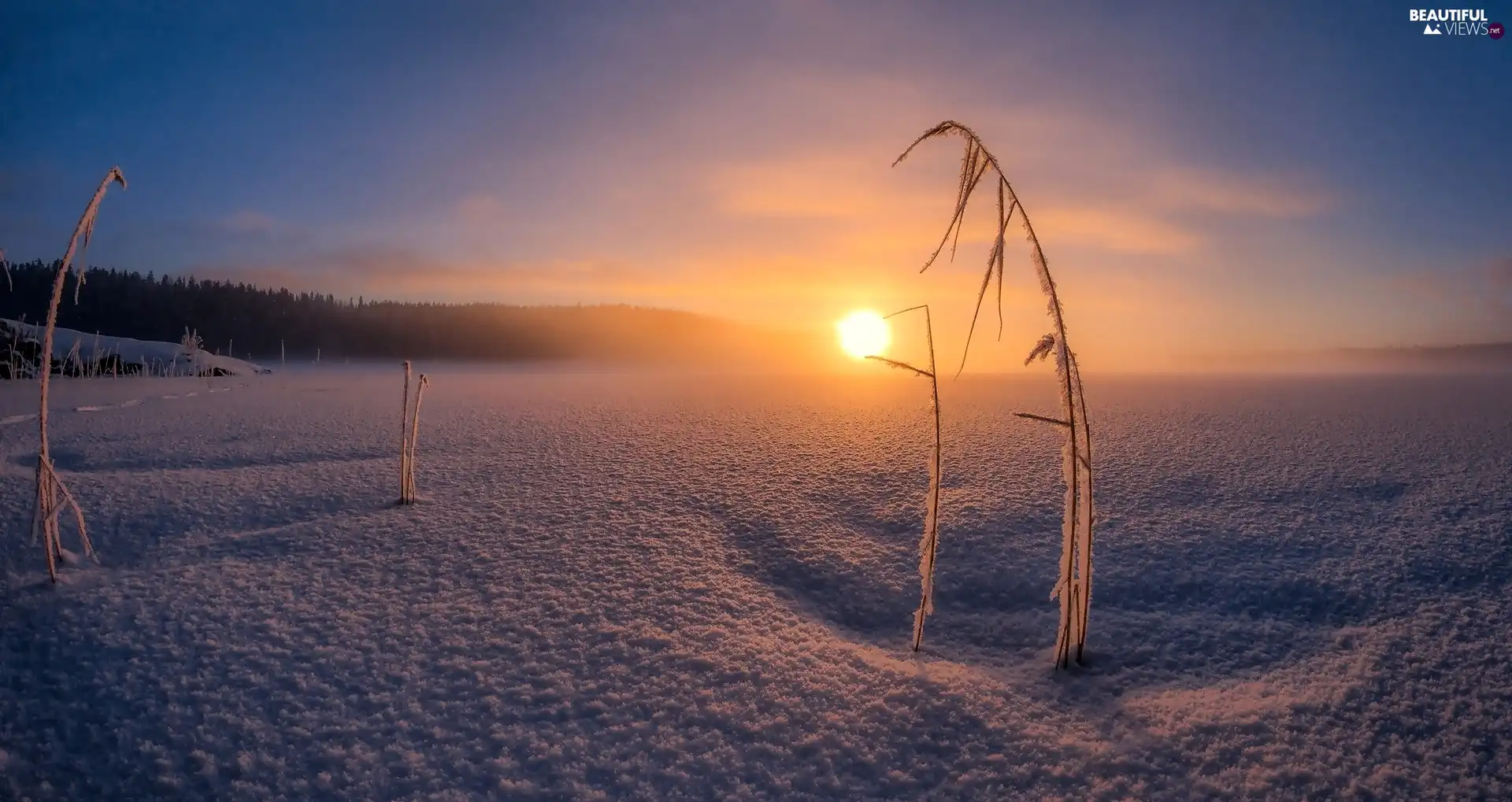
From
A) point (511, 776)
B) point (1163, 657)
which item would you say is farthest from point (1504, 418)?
point (511, 776)

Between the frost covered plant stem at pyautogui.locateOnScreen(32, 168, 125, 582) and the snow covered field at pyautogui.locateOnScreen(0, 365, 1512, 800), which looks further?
the frost covered plant stem at pyautogui.locateOnScreen(32, 168, 125, 582)

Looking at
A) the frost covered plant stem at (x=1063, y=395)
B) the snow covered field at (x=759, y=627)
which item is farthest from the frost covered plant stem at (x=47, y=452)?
the frost covered plant stem at (x=1063, y=395)

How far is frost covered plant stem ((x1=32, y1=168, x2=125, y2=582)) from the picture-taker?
9.42ft

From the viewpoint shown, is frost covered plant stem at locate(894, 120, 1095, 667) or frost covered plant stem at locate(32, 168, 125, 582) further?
frost covered plant stem at locate(32, 168, 125, 582)

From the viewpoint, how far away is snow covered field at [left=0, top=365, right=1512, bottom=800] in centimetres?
199

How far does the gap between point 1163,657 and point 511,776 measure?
2.30 metres

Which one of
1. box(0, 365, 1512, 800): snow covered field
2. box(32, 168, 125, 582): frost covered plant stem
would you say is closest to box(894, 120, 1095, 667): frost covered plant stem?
box(0, 365, 1512, 800): snow covered field

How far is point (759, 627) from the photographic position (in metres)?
2.80

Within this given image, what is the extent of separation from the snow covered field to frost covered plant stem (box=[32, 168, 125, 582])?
187mm

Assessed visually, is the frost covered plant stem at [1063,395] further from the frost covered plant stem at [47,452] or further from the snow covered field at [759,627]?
the frost covered plant stem at [47,452]

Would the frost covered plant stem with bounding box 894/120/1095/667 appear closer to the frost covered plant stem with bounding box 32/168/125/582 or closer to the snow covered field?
the snow covered field

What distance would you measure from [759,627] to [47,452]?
3.15 metres

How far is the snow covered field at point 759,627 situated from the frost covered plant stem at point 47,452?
0.19 m

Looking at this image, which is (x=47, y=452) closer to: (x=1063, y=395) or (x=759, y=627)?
(x=759, y=627)
